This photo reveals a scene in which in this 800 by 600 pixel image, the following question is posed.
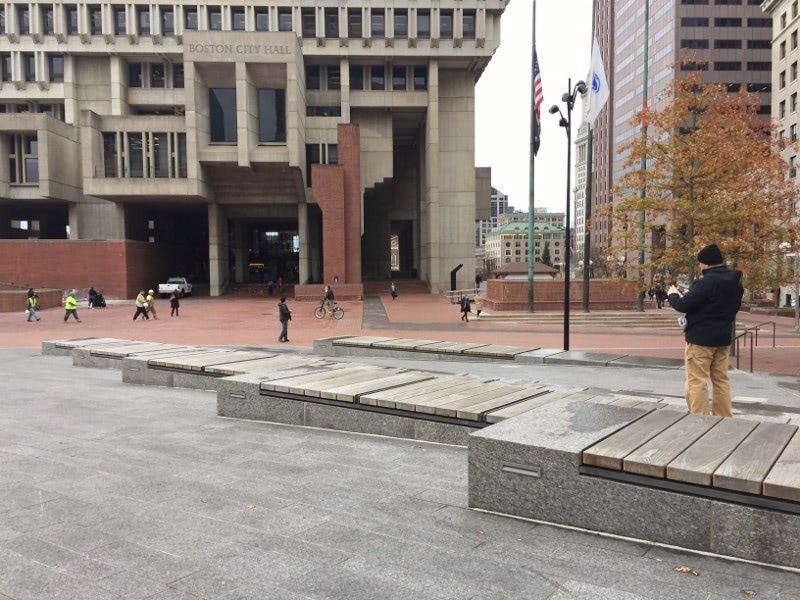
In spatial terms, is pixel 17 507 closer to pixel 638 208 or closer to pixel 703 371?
pixel 703 371

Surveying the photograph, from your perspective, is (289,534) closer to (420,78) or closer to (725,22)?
(420,78)

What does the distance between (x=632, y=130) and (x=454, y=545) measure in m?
107

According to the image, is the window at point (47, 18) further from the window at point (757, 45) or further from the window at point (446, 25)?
the window at point (757, 45)

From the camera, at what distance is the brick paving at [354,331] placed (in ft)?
61.4

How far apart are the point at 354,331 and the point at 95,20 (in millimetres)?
46445

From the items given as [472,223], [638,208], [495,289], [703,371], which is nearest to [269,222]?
[472,223]

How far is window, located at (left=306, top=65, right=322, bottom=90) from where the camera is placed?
5528 cm

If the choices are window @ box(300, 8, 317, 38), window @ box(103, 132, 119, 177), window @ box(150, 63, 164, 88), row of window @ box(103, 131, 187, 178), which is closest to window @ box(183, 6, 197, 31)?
window @ box(150, 63, 164, 88)

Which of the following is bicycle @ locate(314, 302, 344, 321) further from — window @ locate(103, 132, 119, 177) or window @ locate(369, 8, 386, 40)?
window @ locate(369, 8, 386, 40)

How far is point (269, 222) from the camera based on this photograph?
70875 mm

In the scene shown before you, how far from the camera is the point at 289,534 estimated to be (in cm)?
386

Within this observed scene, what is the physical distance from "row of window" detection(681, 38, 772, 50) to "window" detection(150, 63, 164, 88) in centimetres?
7203

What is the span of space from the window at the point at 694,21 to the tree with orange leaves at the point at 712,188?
8372cm

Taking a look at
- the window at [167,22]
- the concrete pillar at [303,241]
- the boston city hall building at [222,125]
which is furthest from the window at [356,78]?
the window at [167,22]
